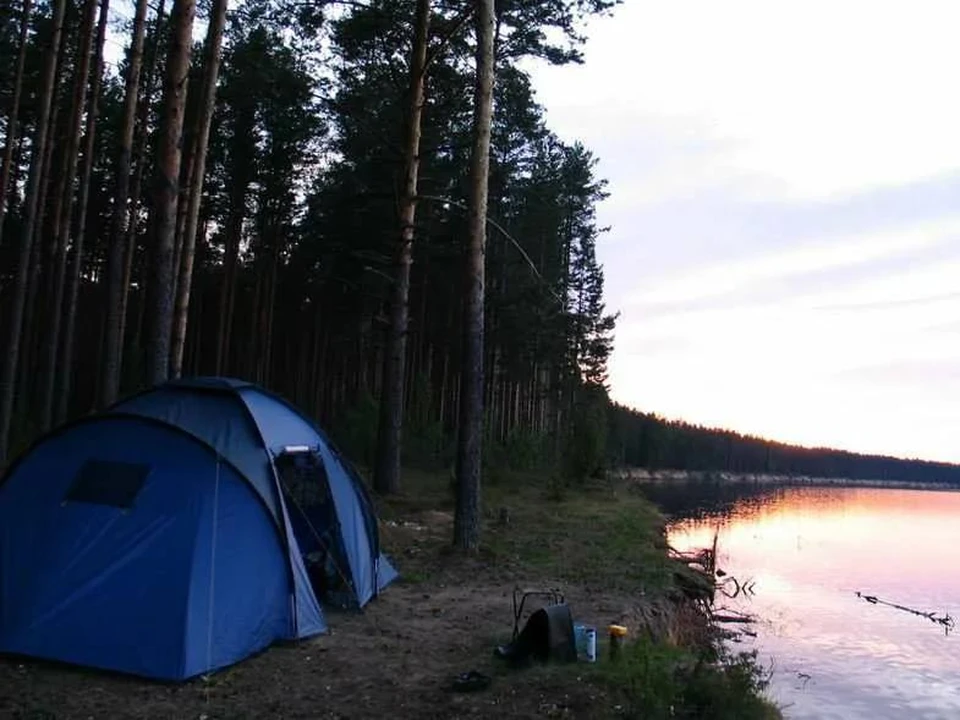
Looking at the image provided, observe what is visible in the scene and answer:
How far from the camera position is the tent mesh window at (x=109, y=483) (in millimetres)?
6375

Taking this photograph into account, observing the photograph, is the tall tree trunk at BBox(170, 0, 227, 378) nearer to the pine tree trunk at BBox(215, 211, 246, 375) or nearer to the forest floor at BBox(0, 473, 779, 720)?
the forest floor at BBox(0, 473, 779, 720)

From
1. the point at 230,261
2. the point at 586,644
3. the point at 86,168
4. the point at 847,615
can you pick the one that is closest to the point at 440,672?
the point at 586,644

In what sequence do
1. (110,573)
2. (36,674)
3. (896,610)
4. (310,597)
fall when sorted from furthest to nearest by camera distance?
1. (896,610)
2. (310,597)
3. (110,573)
4. (36,674)

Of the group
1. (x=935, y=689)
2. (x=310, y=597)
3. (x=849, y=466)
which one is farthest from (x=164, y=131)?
(x=849, y=466)

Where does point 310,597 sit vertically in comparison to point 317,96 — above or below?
below

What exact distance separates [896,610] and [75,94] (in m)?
18.5

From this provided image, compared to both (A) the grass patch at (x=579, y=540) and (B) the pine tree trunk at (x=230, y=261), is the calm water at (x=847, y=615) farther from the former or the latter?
(B) the pine tree trunk at (x=230, y=261)

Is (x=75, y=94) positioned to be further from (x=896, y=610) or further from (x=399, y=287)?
(x=896, y=610)

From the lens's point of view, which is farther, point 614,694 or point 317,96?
point 317,96

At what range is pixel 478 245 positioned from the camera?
10.9 m

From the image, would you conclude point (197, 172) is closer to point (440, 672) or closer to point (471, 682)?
point (440, 672)

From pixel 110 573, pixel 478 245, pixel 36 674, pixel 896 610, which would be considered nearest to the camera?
pixel 36 674

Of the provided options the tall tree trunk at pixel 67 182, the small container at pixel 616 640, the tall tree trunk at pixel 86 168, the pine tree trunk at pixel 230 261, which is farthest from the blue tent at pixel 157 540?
the pine tree trunk at pixel 230 261

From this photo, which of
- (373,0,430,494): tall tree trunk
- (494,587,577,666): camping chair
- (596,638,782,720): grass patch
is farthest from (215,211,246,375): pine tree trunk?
(596,638,782,720): grass patch
